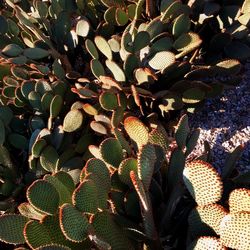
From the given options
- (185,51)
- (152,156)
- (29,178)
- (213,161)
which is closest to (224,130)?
(213,161)

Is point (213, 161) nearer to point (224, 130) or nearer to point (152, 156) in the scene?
point (224, 130)

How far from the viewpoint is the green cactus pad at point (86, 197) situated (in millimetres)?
1368

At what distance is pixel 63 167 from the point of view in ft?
6.56

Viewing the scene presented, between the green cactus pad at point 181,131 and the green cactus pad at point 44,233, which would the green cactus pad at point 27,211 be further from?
the green cactus pad at point 181,131

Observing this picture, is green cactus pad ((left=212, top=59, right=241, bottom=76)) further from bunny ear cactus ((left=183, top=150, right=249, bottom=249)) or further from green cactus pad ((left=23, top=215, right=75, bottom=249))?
green cactus pad ((left=23, top=215, right=75, bottom=249))

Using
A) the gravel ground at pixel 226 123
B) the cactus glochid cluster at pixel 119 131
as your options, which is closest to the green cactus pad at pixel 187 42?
the cactus glochid cluster at pixel 119 131

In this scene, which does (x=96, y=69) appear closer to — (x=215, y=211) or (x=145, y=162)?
(x=145, y=162)

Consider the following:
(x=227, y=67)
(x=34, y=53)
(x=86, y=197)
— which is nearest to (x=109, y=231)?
(x=86, y=197)

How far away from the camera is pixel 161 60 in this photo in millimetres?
2068

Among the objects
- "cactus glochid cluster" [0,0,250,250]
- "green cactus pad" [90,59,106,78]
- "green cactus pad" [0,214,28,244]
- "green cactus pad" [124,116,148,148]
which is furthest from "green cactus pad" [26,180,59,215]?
"green cactus pad" [90,59,106,78]

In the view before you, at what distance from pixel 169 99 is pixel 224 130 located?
314 mm

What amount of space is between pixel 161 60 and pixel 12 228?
3.32 feet

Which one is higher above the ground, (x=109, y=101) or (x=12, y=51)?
(x=12, y=51)

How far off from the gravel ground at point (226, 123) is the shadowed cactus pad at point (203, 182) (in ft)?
2.05
